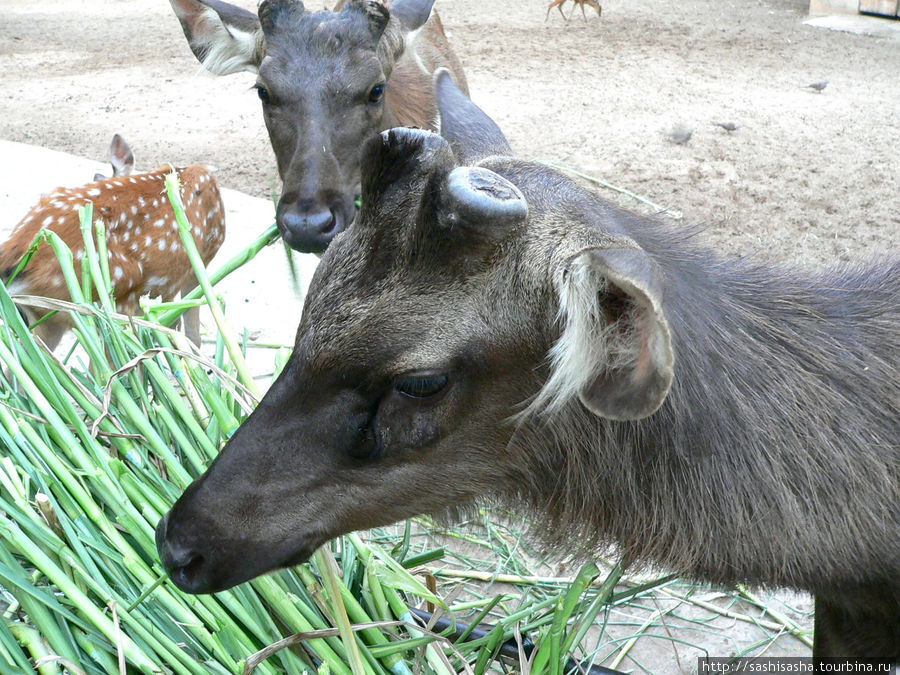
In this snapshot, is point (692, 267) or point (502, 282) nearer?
point (502, 282)

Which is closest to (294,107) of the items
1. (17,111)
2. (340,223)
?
(340,223)

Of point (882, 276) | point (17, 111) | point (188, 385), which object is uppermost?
point (882, 276)

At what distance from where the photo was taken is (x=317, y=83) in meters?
5.04

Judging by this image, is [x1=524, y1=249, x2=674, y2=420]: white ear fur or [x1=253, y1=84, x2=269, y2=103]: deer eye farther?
[x1=253, y1=84, x2=269, y2=103]: deer eye

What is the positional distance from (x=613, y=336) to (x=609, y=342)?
0.05 ft

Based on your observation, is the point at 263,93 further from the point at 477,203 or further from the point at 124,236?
the point at 477,203

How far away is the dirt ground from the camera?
300 inches

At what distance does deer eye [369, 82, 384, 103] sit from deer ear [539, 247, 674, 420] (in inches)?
136

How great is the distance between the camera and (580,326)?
1.93 meters

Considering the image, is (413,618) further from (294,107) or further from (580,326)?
(294,107)

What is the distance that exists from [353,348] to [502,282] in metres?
0.38

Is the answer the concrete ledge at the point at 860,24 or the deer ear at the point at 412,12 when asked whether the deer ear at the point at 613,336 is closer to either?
the deer ear at the point at 412,12

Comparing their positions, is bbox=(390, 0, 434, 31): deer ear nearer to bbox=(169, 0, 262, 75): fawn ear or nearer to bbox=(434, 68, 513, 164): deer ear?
bbox=(169, 0, 262, 75): fawn ear

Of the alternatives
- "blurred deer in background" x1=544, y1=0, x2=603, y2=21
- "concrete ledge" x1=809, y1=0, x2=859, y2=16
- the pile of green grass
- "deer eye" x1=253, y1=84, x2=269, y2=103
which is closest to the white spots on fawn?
"deer eye" x1=253, y1=84, x2=269, y2=103
